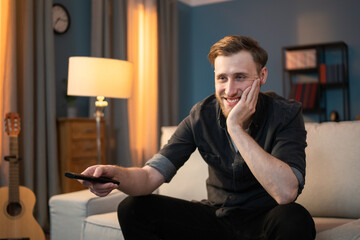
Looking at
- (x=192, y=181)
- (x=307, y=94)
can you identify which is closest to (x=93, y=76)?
(x=192, y=181)

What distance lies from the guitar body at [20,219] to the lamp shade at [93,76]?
0.75 m

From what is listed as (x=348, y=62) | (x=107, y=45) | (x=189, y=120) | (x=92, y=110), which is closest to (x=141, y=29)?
(x=107, y=45)

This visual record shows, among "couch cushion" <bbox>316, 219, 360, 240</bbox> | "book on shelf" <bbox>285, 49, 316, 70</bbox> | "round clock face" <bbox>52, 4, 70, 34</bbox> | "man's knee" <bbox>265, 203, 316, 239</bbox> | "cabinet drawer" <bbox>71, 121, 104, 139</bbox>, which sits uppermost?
"round clock face" <bbox>52, 4, 70, 34</bbox>

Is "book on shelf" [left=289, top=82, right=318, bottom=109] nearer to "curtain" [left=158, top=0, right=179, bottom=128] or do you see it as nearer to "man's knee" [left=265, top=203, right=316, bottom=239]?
"curtain" [left=158, top=0, right=179, bottom=128]

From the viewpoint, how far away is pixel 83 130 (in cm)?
383

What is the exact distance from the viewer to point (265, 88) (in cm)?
598

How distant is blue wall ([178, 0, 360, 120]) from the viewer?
18.0 feet

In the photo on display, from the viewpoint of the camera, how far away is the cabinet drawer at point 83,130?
378 cm

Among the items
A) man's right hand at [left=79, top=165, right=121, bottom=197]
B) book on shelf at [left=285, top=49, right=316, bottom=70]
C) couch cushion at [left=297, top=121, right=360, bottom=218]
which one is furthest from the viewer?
book on shelf at [left=285, top=49, right=316, bottom=70]

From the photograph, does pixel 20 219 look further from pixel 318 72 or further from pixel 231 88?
pixel 318 72

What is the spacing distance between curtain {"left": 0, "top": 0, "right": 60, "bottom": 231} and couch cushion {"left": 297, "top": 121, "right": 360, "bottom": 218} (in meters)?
2.29

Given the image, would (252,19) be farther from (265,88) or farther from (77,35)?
(77,35)

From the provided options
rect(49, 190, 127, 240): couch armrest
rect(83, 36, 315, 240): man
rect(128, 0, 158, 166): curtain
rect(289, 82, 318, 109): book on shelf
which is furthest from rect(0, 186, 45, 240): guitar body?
rect(289, 82, 318, 109): book on shelf

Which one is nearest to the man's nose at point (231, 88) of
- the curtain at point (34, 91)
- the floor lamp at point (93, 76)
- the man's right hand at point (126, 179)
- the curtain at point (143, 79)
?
the man's right hand at point (126, 179)
